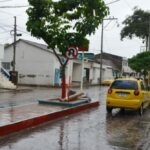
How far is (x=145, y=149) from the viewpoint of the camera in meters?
10.8

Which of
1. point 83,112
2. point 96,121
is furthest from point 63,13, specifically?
point 96,121

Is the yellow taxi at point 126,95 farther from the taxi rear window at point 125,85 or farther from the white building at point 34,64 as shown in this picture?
the white building at point 34,64

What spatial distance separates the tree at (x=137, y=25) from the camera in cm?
7062

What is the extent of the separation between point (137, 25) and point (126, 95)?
176ft

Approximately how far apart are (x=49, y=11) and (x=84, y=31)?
193cm

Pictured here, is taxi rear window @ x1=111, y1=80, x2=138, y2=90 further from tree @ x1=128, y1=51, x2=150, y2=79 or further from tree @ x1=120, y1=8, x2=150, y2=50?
tree @ x1=120, y1=8, x2=150, y2=50

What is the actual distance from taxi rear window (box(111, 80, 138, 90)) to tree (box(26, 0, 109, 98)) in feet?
8.16

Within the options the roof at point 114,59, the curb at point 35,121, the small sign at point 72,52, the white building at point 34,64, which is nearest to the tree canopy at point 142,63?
the white building at point 34,64

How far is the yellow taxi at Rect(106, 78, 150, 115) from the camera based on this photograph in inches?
737

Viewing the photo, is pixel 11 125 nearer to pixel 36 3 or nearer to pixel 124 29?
pixel 36 3

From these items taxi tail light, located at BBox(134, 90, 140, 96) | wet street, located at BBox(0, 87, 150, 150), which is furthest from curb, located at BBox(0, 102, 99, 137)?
taxi tail light, located at BBox(134, 90, 140, 96)

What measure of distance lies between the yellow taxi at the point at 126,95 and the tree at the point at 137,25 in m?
52.3

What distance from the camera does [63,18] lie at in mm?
20078

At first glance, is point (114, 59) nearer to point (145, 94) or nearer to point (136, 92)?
point (145, 94)
